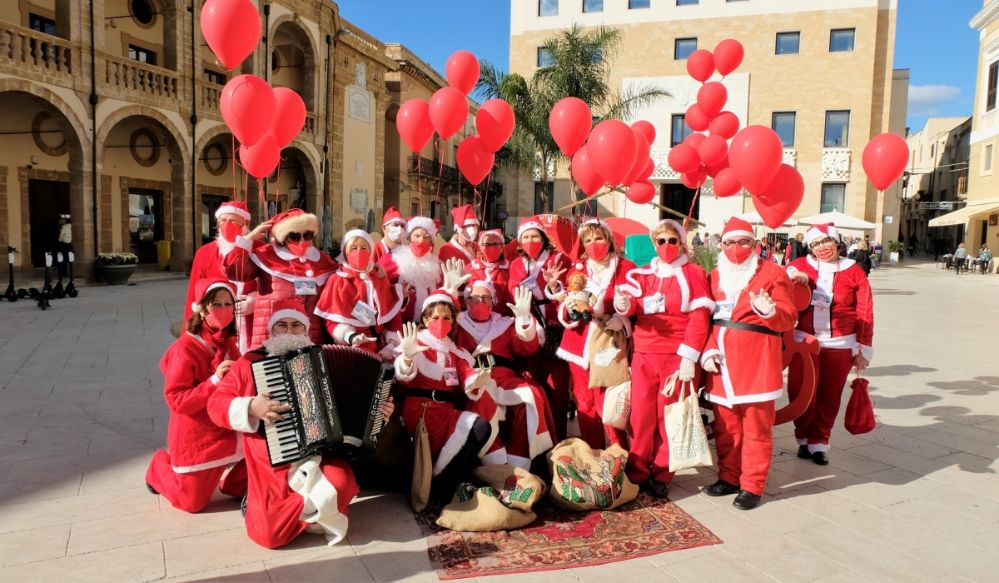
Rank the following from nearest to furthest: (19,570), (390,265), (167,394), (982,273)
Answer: (19,570)
(167,394)
(390,265)
(982,273)

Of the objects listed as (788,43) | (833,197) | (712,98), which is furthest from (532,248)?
(788,43)

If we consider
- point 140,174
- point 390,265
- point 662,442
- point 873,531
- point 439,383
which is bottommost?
point 873,531

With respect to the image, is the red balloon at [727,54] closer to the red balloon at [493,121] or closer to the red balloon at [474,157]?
the red balloon at [493,121]

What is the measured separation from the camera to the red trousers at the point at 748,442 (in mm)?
4039

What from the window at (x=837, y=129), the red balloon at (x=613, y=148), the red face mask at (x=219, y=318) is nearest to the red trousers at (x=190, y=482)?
the red face mask at (x=219, y=318)

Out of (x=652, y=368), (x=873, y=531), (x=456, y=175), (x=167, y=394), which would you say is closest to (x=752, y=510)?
(x=873, y=531)

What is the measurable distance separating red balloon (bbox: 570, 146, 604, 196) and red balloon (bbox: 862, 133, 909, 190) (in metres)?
2.33

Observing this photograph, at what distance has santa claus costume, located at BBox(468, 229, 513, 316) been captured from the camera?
16.5ft

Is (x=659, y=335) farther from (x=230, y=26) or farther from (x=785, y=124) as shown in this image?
(x=785, y=124)

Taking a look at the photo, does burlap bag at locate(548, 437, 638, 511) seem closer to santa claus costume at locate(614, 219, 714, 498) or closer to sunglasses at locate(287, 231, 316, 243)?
santa claus costume at locate(614, 219, 714, 498)

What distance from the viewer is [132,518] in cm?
371

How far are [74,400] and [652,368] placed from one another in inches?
212

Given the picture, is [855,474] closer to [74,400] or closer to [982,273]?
[74,400]

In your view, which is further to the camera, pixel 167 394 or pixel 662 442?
pixel 662 442
